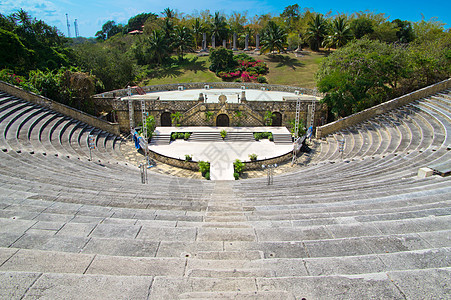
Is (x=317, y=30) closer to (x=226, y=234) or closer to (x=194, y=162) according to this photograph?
(x=194, y=162)

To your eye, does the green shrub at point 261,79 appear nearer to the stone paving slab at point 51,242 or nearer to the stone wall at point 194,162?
the stone wall at point 194,162

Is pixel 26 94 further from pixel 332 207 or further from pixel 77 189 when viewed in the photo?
pixel 332 207

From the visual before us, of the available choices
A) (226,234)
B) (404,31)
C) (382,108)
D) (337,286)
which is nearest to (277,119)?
(382,108)

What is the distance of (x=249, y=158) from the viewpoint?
2248 cm

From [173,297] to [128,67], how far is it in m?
41.7

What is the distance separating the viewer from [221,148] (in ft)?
81.7

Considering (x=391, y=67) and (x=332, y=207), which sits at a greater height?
(x=391, y=67)

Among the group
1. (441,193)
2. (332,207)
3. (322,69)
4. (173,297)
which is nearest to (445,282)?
(173,297)

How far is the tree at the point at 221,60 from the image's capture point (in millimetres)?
49625

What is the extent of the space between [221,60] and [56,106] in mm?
32088

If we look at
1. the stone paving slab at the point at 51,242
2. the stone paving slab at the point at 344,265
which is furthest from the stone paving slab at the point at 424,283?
the stone paving slab at the point at 51,242

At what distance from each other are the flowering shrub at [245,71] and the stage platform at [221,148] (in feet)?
67.3

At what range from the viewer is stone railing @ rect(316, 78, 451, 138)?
24.5 metres

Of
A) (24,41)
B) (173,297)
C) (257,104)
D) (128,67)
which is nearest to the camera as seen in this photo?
(173,297)
